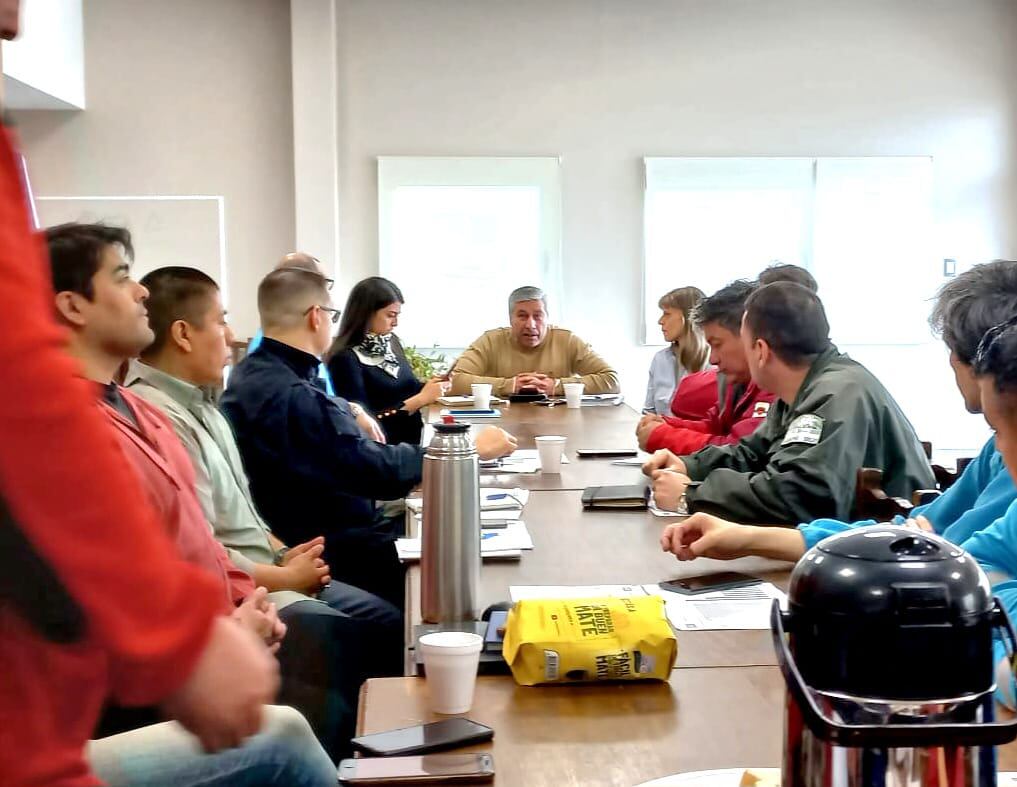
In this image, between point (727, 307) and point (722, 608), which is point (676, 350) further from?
point (722, 608)

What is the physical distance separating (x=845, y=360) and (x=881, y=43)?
5313 mm

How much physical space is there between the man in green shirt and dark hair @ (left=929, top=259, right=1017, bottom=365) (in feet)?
4.56

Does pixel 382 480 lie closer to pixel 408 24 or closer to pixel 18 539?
pixel 18 539

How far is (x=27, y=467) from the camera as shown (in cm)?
72

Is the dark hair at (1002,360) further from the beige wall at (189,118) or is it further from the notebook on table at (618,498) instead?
the beige wall at (189,118)

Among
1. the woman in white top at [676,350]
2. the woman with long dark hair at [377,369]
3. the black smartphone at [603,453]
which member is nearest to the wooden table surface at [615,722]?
the black smartphone at [603,453]

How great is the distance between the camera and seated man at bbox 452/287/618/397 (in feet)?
18.4

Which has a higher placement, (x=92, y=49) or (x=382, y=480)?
(x=92, y=49)

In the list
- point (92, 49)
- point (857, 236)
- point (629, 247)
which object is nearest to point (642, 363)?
point (629, 247)

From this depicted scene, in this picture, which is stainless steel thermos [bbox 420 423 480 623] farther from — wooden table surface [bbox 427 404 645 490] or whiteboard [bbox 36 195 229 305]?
whiteboard [bbox 36 195 229 305]

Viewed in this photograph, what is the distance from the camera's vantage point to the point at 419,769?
3.69 ft

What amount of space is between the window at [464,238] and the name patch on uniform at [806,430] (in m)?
4.74

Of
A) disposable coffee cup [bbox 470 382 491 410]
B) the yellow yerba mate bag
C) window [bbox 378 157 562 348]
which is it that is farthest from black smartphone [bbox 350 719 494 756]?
window [bbox 378 157 562 348]

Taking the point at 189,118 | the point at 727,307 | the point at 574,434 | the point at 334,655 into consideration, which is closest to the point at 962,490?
the point at 334,655
